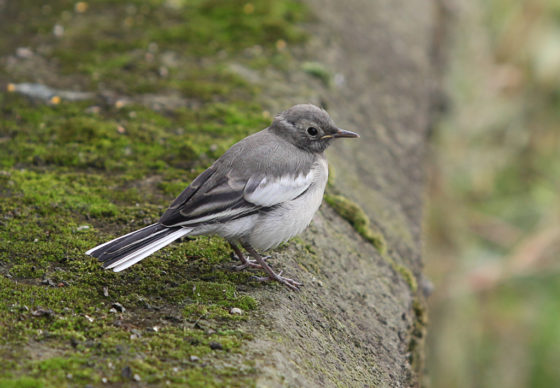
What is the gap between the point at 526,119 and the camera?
11430 millimetres

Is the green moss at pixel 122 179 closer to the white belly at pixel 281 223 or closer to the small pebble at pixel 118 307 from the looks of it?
the small pebble at pixel 118 307

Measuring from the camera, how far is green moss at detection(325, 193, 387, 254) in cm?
595

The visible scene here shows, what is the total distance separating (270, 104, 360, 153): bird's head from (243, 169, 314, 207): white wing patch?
19.4 inches

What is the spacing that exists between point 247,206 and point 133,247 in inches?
32.7

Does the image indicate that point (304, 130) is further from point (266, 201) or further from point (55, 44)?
point (55, 44)

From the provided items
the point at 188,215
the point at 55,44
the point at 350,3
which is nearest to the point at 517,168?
the point at 350,3

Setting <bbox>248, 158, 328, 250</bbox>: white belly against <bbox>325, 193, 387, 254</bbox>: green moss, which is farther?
<bbox>325, 193, 387, 254</bbox>: green moss

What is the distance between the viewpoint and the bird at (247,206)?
4.23 metres

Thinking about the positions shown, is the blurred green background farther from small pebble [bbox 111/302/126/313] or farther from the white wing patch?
small pebble [bbox 111/302/126/313]

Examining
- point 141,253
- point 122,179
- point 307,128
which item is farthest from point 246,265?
point 122,179

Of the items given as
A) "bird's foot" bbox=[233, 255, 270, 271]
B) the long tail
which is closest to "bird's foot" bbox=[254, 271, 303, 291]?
"bird's foot" bbox=[233, 255, 270, 271]

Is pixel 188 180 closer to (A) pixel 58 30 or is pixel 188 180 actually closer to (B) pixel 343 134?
(B) pixel 343 134

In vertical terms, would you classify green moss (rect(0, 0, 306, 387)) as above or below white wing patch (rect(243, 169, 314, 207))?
below

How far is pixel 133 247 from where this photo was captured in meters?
4.11
